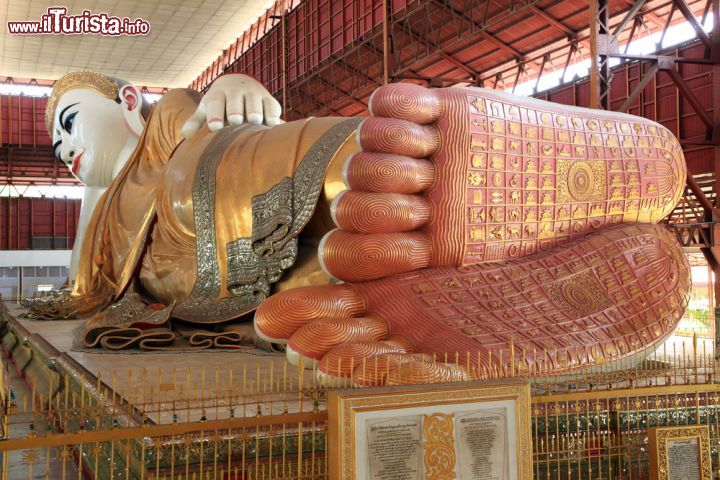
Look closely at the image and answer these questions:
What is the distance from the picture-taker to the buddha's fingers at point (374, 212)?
3.25m

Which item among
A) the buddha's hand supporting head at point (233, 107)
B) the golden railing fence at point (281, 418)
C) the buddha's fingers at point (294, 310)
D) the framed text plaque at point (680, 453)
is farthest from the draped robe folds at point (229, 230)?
the framed text plaque at point (680, 453)

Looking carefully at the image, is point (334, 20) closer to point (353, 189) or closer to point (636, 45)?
point (636, 45)

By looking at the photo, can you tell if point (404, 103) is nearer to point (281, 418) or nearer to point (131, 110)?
point (281, 418)

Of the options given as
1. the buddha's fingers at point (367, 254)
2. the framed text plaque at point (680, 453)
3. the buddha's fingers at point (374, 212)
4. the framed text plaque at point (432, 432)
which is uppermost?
the buddha's fingers at point (374, 212)

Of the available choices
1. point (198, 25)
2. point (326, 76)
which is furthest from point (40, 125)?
point (326, 76)

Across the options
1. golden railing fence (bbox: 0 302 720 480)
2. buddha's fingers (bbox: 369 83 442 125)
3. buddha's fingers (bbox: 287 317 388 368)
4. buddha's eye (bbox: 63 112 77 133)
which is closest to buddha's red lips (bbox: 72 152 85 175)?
buddha's eye (bbox: 63 112 77 133)

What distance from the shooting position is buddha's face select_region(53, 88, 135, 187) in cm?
735

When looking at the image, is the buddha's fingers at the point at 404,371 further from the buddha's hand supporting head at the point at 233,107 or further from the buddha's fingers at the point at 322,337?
the buddha's hand supporting head at the point at 233,107

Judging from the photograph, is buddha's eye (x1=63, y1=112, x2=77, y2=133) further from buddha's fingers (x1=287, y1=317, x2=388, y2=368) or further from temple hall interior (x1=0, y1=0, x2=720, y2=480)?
buddha's fingers (x1=287, y1=317, x2=388, y2=368)

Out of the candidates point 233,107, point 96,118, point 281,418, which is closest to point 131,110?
point 96,118

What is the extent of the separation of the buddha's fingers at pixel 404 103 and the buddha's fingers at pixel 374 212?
1.18ft

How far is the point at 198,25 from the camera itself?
50.0ft

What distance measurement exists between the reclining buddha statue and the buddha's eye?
2862mm

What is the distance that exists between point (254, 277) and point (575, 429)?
6.71 ft
